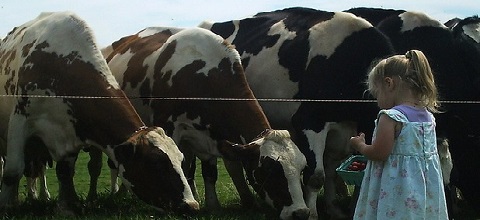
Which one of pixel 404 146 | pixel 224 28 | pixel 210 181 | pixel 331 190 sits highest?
pixel 404 146

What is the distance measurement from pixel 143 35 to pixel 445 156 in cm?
539

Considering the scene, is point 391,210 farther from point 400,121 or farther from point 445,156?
point 445,156

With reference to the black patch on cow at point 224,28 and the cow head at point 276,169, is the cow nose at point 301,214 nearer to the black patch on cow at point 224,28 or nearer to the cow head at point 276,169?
the cow head at point 276,169

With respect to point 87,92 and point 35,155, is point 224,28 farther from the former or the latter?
point 87,92

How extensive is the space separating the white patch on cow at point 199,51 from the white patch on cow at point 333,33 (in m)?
1.03

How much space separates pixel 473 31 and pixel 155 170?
183 inches

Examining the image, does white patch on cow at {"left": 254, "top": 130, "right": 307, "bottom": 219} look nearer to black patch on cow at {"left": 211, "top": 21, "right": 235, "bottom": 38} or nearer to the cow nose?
the cow nose

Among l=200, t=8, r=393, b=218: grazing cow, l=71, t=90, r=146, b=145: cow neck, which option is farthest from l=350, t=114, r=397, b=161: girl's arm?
l=200, t=8, r=393, b=218: grazing cow

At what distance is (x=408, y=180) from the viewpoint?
464 centimetres

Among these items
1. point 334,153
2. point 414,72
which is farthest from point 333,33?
point 414,72

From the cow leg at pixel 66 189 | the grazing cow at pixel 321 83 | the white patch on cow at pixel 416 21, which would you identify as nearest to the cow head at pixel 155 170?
the cow leg at pixel 66 189

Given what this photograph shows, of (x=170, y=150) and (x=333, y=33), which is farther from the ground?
(x=333, y=33)

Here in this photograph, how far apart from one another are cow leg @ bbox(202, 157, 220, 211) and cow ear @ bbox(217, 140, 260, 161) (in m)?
0.81

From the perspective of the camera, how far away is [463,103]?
30.0ft
